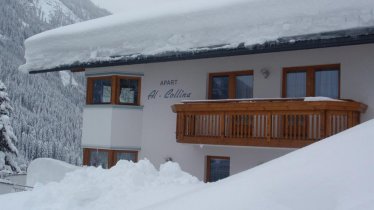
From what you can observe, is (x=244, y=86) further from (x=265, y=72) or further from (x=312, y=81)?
(x=312, y=81)

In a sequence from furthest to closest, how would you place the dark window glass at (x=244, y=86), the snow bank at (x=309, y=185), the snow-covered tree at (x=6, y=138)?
the snow-covered tree at (x=6, y=138) < the dark window glass at (x=244, y=86) < the snow bank at (x=309, y=185)

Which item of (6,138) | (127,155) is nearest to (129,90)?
(127,155)

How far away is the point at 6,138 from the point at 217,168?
1057 inches

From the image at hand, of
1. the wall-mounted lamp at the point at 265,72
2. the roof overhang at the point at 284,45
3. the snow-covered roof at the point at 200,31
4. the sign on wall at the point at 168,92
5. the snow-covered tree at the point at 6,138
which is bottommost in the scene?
the snow-covered tree at the point at 6,138

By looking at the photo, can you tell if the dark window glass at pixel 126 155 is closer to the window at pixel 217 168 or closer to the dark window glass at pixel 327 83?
the window at pixel 217 168

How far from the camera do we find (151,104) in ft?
53.8

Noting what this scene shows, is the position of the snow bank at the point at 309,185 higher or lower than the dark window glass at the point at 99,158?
higher

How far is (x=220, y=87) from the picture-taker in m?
15.0

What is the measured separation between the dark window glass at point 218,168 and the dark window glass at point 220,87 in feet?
6.36

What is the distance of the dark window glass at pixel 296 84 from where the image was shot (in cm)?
1345

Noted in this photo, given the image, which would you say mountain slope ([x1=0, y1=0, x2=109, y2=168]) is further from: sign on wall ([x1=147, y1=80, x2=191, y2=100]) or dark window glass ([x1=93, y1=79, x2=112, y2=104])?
sign on wall ([x1=147, y1=80, x2=191, y2=100])

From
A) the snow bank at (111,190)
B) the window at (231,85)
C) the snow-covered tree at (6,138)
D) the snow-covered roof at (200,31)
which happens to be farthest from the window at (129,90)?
the snow-covered tree at (6,138)

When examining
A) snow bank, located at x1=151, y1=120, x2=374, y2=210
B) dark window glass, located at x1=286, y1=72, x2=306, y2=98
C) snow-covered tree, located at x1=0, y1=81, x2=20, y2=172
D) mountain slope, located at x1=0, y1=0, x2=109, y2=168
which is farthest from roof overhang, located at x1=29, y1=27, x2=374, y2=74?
mountain slope, located at x1=0, y1=0, x2=109, y2=168

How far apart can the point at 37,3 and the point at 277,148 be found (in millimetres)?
166899
